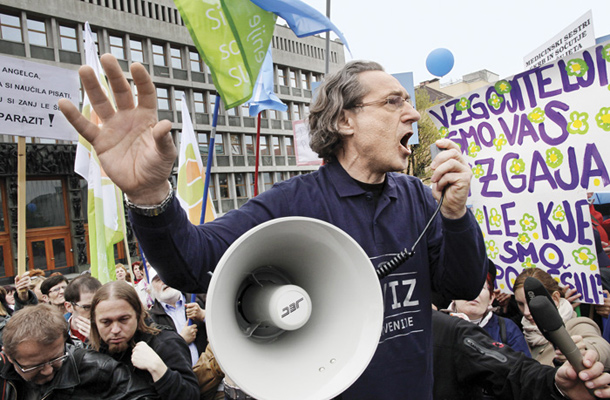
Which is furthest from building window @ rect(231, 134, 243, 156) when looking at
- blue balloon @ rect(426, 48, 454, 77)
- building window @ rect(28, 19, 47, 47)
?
blue balloon @ rect(426, 48, 454, 77)

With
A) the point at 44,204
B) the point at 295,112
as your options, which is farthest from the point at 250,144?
the point at 44,204

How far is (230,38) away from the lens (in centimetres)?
388

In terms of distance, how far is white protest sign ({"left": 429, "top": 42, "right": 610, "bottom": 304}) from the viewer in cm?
253

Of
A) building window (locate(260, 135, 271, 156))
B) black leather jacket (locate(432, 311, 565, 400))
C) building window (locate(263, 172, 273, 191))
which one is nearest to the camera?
black leather jacket (locate(432, 311, 565, 400))

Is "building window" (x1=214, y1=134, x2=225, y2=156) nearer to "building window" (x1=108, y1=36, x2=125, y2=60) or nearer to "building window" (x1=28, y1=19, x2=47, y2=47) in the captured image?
"building window" (x1=108, y1=36, x2=125, y2=60)

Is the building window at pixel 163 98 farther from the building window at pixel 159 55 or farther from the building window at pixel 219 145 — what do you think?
the building window at pixel 219 145

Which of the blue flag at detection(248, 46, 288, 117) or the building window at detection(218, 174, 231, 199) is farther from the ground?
the building window at detection(218, 174, 231, 199)

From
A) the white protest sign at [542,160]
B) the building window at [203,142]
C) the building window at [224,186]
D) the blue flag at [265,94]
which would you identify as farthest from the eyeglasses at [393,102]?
the building window at [224,186]

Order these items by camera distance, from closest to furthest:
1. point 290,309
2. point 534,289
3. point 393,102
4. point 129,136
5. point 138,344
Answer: point 290,309 < point 129,136 < point 534,289 < point 393,102 < point 138,344

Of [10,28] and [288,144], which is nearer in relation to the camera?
[10,28]

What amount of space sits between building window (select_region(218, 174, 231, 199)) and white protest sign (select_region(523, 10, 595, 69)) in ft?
78.8

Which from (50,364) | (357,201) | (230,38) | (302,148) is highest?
(230,38)

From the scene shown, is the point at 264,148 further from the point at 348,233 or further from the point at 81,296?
the point at 348,233

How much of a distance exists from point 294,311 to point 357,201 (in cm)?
52
